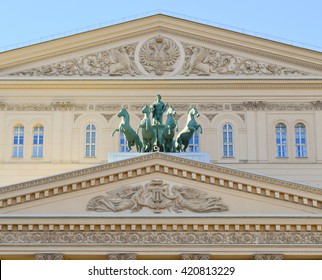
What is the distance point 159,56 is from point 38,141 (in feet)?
25.3

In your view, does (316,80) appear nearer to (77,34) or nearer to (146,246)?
(77,34)

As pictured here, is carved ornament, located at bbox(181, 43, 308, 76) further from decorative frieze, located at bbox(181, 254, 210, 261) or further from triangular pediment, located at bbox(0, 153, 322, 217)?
decorative frieze, located at bbox(181, 254, 210, 261)

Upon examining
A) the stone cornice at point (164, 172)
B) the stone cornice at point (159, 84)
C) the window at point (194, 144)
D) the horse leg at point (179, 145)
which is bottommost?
the stone cornice at point (164, 172)

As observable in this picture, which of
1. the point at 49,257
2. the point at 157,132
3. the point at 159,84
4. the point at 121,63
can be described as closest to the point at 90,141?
the point at 121,63

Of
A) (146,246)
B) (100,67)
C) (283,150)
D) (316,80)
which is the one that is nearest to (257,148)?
(283,150)

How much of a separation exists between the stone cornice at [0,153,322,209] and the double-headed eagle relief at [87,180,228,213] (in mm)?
549

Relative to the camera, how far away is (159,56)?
49375 millimetres

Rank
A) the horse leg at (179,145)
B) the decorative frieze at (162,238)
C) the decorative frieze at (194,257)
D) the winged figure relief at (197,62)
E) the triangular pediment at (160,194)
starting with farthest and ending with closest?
1. the winged figure relief at (197,62)
2. the horse leg at (179,145)
3. the triangular pediment at (160,194)
4. the decorative frieze at (162,238)
5. the decorative frieze at (194,257)

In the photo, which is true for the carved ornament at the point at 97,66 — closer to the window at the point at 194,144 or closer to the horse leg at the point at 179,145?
the window at the point at 194,144

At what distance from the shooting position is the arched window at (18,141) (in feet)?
159

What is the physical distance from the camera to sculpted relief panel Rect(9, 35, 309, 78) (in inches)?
1940

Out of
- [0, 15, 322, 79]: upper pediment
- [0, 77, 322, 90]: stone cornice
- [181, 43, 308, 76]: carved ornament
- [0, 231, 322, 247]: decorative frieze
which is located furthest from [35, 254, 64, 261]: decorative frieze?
[181, 43, 308, 76]: carved ornament

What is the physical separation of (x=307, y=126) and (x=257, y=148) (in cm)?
288

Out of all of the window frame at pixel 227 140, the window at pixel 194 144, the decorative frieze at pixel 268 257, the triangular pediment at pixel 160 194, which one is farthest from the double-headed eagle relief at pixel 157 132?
the decorative frieze at pixel 268 257
